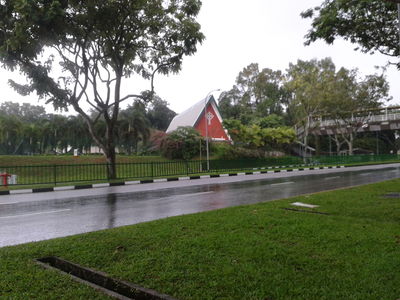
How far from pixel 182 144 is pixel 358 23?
23.5m

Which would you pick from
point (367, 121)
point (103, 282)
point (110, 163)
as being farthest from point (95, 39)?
point (367, 121)

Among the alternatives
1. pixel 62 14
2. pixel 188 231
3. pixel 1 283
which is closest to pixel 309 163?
pixel 62 14

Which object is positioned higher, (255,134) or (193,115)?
(193,115)

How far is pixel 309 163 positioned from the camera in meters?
32.2

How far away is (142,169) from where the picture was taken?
24.5 m

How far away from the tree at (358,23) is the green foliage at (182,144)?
21.8 m

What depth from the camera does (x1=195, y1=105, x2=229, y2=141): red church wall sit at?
1505 inches

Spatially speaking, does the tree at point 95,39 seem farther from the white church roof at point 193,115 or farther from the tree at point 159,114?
the tree at point 159,114

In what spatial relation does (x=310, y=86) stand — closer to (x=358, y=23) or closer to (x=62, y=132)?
(x=358, y=23)

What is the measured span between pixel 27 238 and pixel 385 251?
5.03m

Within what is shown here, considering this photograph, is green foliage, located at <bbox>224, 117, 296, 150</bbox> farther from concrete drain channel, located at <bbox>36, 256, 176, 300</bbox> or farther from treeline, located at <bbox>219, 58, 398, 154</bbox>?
concrete drain channel, located at <bbox>36, 256, 176, 300</bbox>

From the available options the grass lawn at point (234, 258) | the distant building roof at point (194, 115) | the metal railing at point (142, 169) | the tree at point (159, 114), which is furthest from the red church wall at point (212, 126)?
the grass lawn at point (234, 258)

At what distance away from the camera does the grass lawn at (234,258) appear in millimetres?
2809

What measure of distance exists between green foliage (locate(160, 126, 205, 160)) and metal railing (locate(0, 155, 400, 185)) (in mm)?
5746
